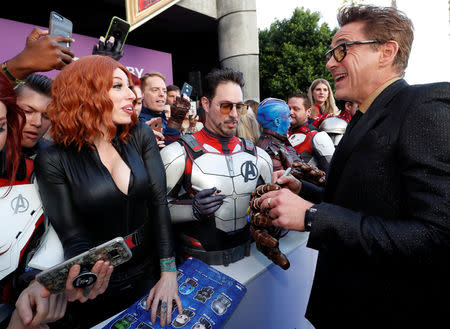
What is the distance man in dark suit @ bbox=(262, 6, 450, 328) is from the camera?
887 mm

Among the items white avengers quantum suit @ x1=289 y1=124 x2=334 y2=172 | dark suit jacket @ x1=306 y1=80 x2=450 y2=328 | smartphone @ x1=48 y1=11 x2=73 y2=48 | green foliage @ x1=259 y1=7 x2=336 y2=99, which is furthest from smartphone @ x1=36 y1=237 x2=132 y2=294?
green foliage @ x1=259 y1=7 x2=336 y2=99

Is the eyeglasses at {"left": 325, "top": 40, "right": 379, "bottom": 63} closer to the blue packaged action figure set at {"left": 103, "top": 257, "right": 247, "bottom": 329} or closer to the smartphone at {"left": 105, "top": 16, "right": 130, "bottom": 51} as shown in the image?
the blue packaged action figure set at {"left": 103, "top": 257, "right": 247, "bottom": 329}

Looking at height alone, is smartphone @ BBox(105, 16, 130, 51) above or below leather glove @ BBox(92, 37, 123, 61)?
above

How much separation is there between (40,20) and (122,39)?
1021 centimetres

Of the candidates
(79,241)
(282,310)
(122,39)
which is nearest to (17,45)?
(122,39)

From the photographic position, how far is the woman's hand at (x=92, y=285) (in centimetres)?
97

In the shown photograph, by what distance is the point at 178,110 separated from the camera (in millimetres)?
3037

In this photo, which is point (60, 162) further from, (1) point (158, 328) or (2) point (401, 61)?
(2) point (401, 61)

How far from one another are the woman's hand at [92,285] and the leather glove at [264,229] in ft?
2.74

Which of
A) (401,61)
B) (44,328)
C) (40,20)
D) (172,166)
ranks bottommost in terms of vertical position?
(44,328)

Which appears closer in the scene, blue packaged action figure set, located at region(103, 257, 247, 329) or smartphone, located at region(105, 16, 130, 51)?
blue packaged action figure set, located at region(103, 257, 247, 329)

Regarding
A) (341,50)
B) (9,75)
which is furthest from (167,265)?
(341,50)

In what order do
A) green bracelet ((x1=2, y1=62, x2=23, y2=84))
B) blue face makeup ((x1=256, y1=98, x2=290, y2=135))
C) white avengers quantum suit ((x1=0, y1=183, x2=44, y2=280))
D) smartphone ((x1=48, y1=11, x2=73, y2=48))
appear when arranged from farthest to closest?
blue face makeup ((x1=256, y1=98, x2=290, y2=135)), smartphone ((x1=48, y1=11, x2=73, y2=48)), green bracelet ((x1=2, y1=62, x2=23, y2=84)), white avengers quantum suit ((x1=0, y1=183, x2=44, y2=280))

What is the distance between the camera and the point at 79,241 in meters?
1.32
